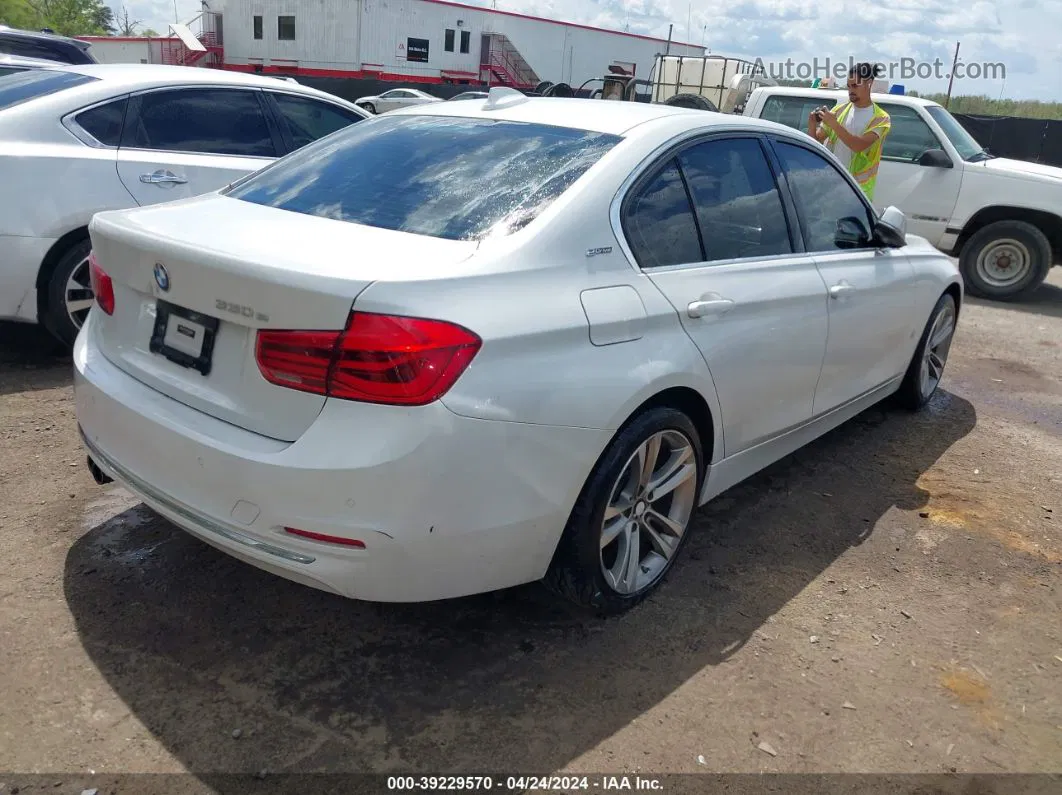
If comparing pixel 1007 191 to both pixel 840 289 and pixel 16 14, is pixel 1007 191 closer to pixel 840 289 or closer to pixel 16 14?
pixel 840 289

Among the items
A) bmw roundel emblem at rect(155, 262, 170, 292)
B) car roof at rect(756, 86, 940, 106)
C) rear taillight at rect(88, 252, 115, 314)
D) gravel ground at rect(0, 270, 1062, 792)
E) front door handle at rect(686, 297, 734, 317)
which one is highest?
car roof at rect(756, 86, 940, 106)

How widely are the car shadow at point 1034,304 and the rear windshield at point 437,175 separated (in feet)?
24.5

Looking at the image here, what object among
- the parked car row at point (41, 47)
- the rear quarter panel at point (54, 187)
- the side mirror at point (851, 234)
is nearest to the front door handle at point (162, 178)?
the rear quarter panel at point (54, 187)

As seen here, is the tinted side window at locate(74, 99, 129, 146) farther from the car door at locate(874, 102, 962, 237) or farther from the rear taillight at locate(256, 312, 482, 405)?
the car door at locate(874, 102, 962, 237)

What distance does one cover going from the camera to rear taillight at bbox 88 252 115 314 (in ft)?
9.00

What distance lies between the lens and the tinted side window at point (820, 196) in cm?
374

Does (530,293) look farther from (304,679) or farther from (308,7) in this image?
(308,7)

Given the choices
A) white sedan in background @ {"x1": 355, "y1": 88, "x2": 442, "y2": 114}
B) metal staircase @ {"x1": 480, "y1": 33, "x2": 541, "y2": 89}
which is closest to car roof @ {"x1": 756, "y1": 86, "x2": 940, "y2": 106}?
white sedan in background @ {"x1": 355, "y1": 88, "x2": 442, "y2": 114}

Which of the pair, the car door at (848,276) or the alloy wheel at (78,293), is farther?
the alloy wheel at (78,293)

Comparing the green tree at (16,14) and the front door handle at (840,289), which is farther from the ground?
the green tree at (16,14)

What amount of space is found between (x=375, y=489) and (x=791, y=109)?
8.66 meters

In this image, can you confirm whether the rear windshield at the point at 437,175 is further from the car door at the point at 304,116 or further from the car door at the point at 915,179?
the car door at the point at 915,179

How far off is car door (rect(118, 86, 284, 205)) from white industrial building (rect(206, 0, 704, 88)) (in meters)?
33.6

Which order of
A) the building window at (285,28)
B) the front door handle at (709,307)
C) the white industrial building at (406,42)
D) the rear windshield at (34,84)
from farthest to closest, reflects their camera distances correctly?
the building window at (285,28)
the white industrial building at (406,42)
the rear windshield at (34,84)
the front door handle at (709,307)
